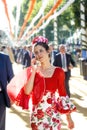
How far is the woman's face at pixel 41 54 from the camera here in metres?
4.45

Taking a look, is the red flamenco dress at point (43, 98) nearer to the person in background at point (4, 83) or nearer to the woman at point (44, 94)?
the woman at point (44, 94)

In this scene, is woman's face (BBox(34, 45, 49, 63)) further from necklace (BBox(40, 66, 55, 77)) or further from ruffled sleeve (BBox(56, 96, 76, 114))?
ruffled sleeve (BBox(56, 96, 76, 114))

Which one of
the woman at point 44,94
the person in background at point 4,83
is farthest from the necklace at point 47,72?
the person in background at point 4,83

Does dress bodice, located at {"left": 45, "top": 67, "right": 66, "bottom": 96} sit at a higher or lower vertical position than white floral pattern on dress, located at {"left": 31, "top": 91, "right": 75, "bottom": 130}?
higher

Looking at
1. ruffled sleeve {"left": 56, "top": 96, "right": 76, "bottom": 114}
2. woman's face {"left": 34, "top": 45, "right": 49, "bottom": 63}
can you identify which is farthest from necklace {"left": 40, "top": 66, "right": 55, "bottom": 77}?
ruffled sleeve {"left": 56, "top": 96, "right": 76, "bottom": 114}

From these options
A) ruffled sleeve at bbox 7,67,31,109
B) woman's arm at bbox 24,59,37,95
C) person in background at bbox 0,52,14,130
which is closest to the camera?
woman's arm at bbox 24,59,37,95

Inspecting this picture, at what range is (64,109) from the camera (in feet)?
15.2

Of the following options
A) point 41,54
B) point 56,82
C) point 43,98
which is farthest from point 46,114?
point 41,54

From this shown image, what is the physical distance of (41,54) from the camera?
4.46m

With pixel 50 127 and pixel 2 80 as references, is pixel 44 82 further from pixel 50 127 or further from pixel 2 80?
pixel 2 80

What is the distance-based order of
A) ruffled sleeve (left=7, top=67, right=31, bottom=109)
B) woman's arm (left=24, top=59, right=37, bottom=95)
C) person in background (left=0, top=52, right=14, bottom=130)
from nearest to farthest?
woman's arm (left=24, top=59, right=37, bottom=95)
ruffled sleeve (left=7, top=67, right=31, bottom=109)
person in background (left=0, top=52, right=14, bottom=130)

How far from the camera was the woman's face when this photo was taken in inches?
175

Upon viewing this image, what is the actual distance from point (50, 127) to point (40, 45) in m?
0.85

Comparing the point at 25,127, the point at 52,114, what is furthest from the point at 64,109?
the point at 25,127
